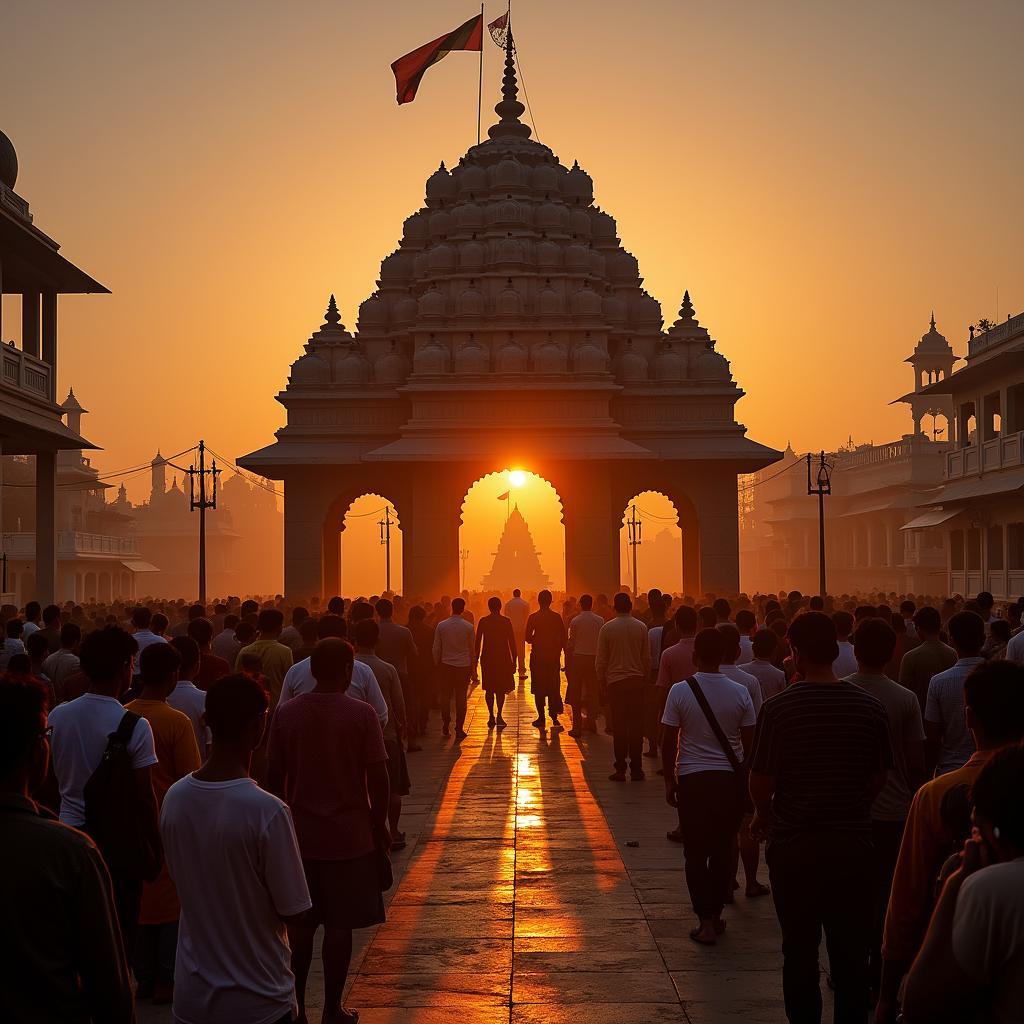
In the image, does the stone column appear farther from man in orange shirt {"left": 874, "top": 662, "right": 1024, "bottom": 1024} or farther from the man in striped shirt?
man in orange shirt {"left": 874, "top": 662, "right": 1024, "bottom": 1024}

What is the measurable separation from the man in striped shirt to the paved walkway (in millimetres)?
874

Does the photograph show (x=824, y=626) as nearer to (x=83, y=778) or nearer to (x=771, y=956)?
(x=771, y=956)

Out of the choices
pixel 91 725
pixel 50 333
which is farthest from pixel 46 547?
pixel 91 725

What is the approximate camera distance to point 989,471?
31.8m

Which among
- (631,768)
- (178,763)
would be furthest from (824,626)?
(631,768)

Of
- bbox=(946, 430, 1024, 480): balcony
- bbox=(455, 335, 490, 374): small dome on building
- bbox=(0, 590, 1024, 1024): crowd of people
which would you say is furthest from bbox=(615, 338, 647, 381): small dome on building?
bbox=(0, 590, 1024, 1024): crowd of people

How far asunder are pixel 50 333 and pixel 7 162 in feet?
11.4

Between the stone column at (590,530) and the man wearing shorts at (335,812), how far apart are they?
94.1ft

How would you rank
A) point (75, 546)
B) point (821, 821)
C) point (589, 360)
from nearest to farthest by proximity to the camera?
point (821, 821)
point (589, 360)
point (75, 546)

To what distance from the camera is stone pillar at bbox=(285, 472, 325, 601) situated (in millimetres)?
Answer: 36344

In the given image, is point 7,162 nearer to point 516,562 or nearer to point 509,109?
point 509,109

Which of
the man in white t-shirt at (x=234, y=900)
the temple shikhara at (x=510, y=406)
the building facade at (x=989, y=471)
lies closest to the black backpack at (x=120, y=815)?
the man in white t-shirt at (x=234, y=900)

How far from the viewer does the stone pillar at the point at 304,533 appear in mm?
36344

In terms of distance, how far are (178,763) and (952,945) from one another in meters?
4.02
